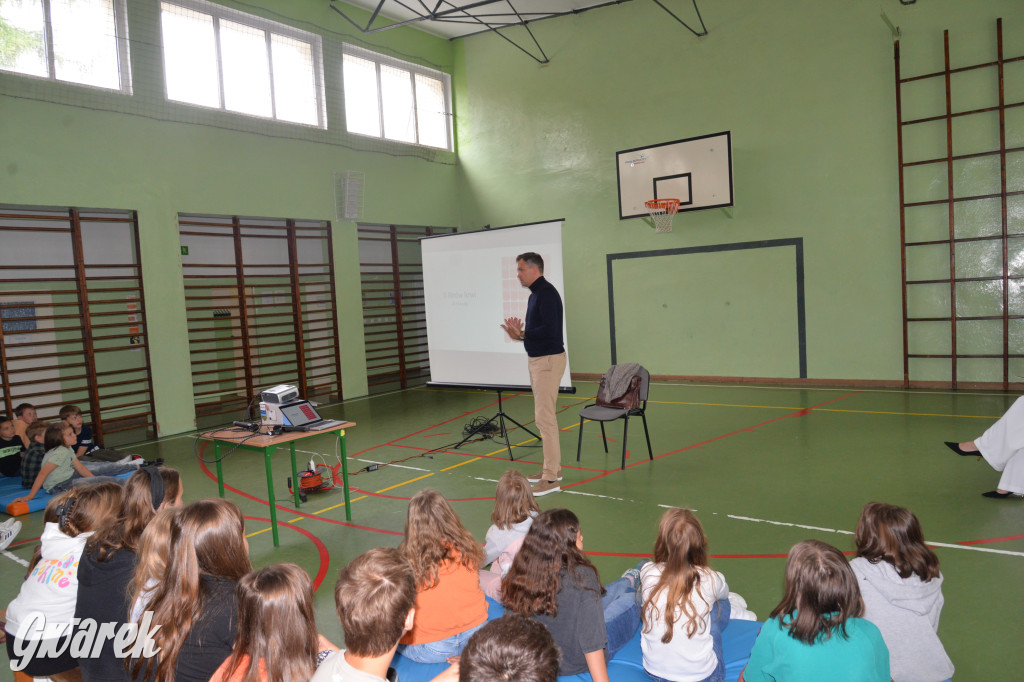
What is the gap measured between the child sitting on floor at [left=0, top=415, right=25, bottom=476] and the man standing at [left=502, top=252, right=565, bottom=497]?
4.94 meters

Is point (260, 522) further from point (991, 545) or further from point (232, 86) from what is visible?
point (232, 86)

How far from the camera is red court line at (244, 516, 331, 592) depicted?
417cm

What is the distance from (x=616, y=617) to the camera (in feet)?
9.74

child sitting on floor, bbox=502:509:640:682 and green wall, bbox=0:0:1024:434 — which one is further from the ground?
green wall, bbox=0:0:1024:434

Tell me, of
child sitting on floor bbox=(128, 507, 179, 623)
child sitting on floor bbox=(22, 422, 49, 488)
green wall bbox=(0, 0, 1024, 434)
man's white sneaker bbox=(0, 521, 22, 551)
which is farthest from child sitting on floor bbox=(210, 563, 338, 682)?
green wall bbox=(0, 0, 1024, 434)

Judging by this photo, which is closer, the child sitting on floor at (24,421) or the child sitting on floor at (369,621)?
the child sitting on floor at (369,621)

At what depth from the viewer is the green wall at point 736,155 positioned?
940cm

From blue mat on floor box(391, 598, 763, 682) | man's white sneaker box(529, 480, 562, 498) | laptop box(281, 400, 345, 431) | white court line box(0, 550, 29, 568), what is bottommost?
white court line box(0, 550, 29, 568)

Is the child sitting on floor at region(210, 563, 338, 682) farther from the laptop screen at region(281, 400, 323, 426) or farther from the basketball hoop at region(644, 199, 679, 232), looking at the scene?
the basketball hoop at region(644, 199, 679, 232)

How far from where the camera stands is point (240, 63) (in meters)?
9.97

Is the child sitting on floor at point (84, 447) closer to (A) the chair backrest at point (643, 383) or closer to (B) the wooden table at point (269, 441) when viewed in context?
(B) the wooden table at point (269, 441)

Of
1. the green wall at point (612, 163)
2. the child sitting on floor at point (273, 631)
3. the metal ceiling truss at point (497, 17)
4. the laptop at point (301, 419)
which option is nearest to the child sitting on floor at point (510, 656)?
the child sitting on floor at point (273, 631)

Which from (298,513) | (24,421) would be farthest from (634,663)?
(24,421)

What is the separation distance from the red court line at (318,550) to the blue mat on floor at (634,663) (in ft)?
4.22
